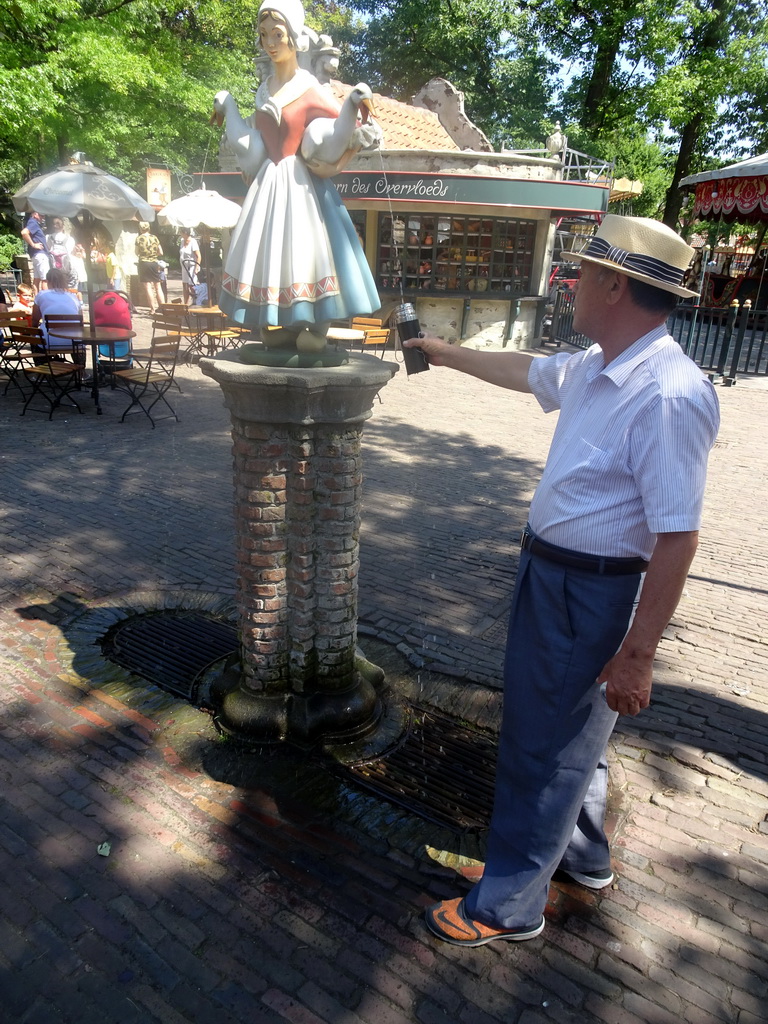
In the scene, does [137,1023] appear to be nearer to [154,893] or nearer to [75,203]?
[154,893]

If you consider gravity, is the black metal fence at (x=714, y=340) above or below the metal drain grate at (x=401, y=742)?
above

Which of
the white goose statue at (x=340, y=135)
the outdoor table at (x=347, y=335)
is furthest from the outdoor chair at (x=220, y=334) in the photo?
the white goose statue at (x=340, y=135)

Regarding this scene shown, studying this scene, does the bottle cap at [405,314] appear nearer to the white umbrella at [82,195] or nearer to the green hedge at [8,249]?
the white umbrella at [82,195]

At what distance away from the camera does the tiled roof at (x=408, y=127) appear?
1559 centimetres

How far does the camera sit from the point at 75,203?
10562 mm

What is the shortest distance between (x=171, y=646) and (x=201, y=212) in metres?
9.51

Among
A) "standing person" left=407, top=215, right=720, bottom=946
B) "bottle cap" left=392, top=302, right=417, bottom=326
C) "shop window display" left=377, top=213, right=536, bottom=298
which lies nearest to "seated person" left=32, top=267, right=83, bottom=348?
"shop window display" left=377, top=213, right=536, bottom=298

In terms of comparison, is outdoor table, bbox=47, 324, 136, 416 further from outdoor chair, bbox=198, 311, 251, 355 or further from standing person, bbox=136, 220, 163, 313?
standing person, bbox=136, 220, 163, 313

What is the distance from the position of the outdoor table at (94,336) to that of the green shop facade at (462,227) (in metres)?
6.00

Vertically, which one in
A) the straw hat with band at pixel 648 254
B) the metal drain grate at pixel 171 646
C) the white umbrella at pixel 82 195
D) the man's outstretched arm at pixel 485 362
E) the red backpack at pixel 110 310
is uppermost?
the white umbrella at pixel 82 195

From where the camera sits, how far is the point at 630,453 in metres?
2.16

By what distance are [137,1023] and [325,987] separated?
0.57m

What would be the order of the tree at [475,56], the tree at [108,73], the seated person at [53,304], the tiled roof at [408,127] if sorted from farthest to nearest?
the tree at [475,56] → the tiled roof at [408,127] → the tree at [108,73] → the seated person at [53,304]

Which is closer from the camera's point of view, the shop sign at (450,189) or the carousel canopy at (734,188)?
the carousel canopy at (734,188)
